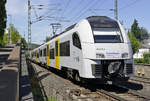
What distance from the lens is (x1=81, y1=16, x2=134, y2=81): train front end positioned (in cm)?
837

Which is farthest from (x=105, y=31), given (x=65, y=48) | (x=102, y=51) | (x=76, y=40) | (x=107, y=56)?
(x=65, y=48)

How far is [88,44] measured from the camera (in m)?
8.72

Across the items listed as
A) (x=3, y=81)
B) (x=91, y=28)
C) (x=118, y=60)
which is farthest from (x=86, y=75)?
(x=3, y=81)

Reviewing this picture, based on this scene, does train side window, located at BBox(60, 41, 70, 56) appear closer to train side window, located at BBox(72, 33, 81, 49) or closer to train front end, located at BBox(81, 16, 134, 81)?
train side window, located at BBox(72, 33, 81, 49)

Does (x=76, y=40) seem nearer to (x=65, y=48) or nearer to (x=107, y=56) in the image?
(x=107, y=56)

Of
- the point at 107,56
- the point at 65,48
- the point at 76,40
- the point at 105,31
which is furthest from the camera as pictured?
the point at 65,48

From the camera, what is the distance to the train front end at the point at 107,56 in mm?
8367

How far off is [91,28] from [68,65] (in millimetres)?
2894

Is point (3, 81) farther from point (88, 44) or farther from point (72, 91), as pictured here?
point (88, 44)

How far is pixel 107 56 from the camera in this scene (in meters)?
8.41

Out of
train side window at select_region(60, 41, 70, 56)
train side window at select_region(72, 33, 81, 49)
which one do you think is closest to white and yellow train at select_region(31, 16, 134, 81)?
train side window at select_region(72, 33, 81, 49)

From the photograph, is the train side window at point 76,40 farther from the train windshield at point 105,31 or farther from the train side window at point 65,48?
the train side window at point 65,48

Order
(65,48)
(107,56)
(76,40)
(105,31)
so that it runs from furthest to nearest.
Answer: (65,48) → (76,40) → (105,31) → (107,56)

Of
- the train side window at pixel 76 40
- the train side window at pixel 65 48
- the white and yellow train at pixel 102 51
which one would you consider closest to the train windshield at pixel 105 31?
the white and yellow train at pixel 102 51
